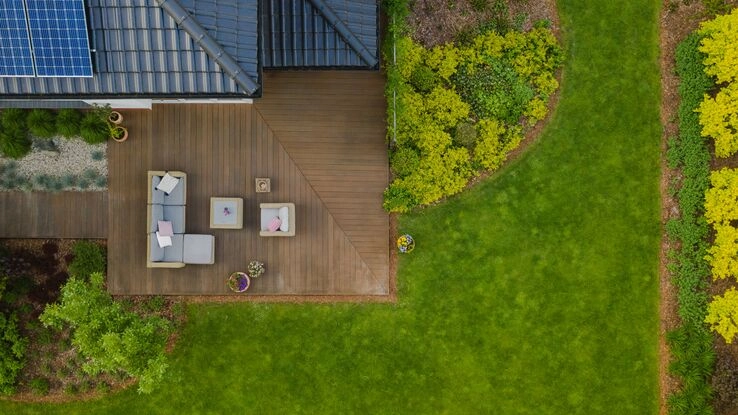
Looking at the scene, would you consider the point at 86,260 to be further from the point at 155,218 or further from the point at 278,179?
the point at 278,179

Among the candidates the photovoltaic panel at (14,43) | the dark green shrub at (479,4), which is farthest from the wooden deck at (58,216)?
the dark green shrub at (479,4)

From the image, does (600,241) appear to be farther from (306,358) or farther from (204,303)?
(204,303)

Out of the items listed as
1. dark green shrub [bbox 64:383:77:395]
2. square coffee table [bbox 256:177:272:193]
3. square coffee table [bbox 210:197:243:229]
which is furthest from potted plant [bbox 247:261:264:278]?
dark green shrub [bbox 64:383:77:395]

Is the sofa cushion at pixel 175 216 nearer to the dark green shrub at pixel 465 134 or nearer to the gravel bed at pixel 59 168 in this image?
the gravel bed at pixel 59 168

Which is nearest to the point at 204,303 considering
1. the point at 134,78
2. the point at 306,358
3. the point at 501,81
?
the point at 306,358

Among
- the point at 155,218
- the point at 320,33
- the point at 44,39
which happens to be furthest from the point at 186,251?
the point at 320,33

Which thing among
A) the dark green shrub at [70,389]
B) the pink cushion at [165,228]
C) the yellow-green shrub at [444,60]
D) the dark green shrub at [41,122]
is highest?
the yellow-green shrub at [444,60]
